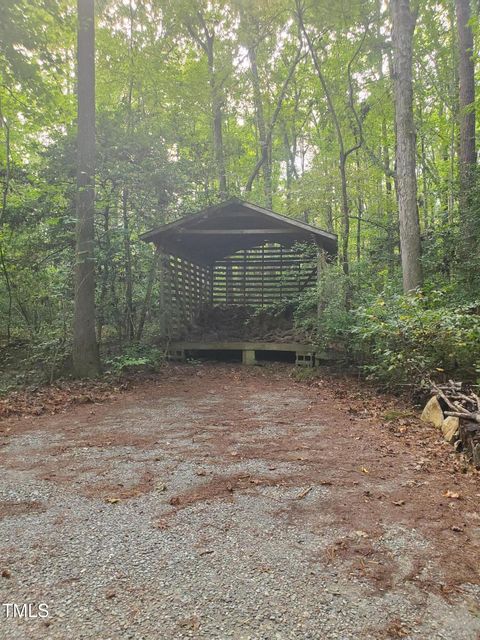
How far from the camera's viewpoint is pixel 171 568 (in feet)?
6.45

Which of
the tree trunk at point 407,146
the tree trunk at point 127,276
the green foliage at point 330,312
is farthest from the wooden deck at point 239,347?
the tree trunk at point 407,146

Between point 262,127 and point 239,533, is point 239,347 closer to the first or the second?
point 239,533

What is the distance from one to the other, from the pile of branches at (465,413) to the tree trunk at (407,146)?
357cm

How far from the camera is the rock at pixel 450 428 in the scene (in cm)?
384

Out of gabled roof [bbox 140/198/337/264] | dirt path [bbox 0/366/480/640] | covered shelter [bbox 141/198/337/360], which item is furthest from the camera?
covered shelter [bbox 141/198/337/360]

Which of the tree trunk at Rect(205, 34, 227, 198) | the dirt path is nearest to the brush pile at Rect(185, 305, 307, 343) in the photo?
the dirt path

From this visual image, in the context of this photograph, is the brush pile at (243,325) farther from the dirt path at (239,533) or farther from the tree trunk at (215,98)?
the tree trunk at (215,98)

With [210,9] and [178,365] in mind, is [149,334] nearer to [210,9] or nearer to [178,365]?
[178,365]

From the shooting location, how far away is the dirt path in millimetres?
1621

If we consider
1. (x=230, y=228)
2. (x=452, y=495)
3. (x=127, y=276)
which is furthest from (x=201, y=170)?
(x=452, y=495)

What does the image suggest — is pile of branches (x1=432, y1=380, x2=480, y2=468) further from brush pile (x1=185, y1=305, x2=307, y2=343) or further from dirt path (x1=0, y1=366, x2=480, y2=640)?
brush pile (x1=185, y1=305, x2=307, y2=343)

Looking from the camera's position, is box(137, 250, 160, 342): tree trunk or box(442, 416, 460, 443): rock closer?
box(442, 416, 460, 443): rock

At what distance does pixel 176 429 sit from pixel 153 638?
316 cm

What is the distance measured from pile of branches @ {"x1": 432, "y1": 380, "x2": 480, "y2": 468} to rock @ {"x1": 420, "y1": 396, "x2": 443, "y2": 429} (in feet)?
0.30
